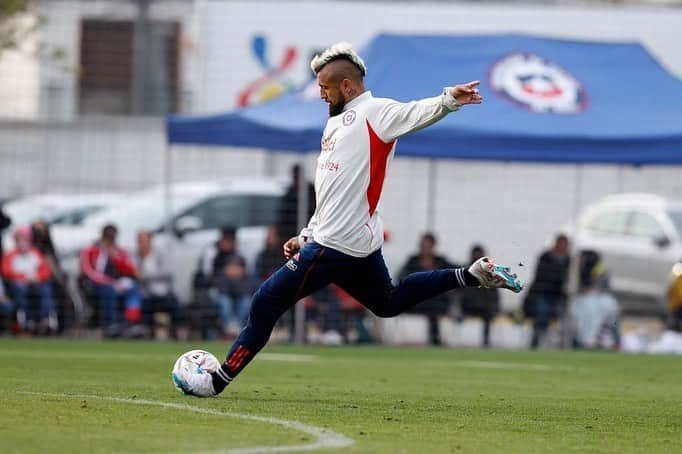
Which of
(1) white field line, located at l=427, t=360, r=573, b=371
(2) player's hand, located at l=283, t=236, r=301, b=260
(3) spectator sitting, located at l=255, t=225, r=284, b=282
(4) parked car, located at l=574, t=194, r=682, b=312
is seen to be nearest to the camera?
(2) player's hand, located at l=283, t=236, r=301, b=260

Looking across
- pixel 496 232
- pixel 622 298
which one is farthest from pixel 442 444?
pixel 622 298

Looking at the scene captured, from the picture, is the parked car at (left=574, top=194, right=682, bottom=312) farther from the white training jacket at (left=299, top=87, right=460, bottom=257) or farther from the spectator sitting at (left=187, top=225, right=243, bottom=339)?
the white training jacket at (left=299, top=87, right=460, bottom=257)

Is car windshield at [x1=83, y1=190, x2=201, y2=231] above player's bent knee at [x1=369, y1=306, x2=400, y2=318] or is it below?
above

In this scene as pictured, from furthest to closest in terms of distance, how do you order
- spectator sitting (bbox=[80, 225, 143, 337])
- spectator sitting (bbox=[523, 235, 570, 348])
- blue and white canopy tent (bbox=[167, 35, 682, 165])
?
1. spectator sitting (bbox=[523, 235, 570, 348])
2. spectator sitting (bbox=[80, 225, 143, 337])
3. blue and white canopy tent (bbox=[167, 35, 682, 165])

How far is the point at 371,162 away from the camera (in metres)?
8.84

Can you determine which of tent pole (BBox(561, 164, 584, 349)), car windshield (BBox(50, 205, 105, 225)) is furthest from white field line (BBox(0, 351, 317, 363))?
car windshield (BBox(50, 205, 105, 225))

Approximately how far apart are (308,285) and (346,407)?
2.30ft

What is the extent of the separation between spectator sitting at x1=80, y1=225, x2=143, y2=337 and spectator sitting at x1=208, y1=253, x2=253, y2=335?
97 centimetres

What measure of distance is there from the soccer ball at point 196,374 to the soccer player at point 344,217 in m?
0.02

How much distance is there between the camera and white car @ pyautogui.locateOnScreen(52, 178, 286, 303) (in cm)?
2072

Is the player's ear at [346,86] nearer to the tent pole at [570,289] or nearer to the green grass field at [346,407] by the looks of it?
the green grass field at [346,407]

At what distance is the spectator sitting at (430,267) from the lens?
65.1ft

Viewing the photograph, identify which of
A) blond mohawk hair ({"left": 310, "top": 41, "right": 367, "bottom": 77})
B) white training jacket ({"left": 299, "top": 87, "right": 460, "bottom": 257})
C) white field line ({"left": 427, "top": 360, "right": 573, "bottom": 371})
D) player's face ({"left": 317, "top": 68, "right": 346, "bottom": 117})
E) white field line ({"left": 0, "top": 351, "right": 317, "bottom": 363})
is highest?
blond mohawk hair ({"left": 310, "top": 41, "right": 367, "bottom": 77})

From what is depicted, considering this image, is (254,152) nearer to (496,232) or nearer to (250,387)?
(496,232)
